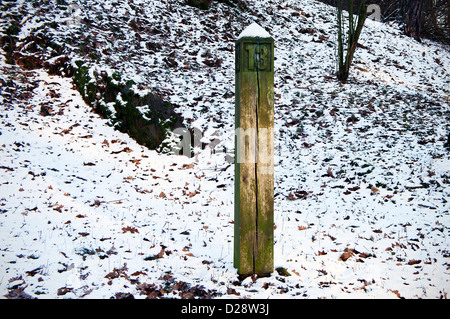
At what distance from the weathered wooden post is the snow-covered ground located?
0.36 metres

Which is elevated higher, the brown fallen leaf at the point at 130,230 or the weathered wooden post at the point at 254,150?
the weathered wooden post at the point at 254,150

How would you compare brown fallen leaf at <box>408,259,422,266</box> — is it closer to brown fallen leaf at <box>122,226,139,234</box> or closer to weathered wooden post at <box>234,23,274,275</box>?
weathered wooden post at <box>234,23,274,275</box>

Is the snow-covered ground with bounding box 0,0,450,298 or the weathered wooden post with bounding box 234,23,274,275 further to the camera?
the snow-covered ground with bounding box 0,0,450,298

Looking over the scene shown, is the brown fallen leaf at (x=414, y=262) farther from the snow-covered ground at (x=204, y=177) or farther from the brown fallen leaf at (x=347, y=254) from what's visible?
the brown fallen leaf at (x=347, y=254)

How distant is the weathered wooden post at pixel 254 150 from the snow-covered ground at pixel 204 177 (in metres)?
0.36

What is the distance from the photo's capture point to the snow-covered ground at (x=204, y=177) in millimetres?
3422

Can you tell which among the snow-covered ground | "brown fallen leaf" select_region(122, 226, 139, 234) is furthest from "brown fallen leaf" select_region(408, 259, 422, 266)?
"brown fallen leaf" select_region(122, 226, 139, 234)

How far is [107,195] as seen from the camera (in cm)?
575

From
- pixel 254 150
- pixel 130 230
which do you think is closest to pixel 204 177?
pixel 130 230

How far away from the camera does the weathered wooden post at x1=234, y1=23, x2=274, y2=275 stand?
3205 millimetres

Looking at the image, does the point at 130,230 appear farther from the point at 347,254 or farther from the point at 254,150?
the point at 347,254

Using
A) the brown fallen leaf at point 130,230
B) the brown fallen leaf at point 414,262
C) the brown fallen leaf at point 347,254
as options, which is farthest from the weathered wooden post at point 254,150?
the brown fallen leaf at point 130,230

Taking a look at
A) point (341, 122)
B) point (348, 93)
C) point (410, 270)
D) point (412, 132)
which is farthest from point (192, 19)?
point (410, 270)
